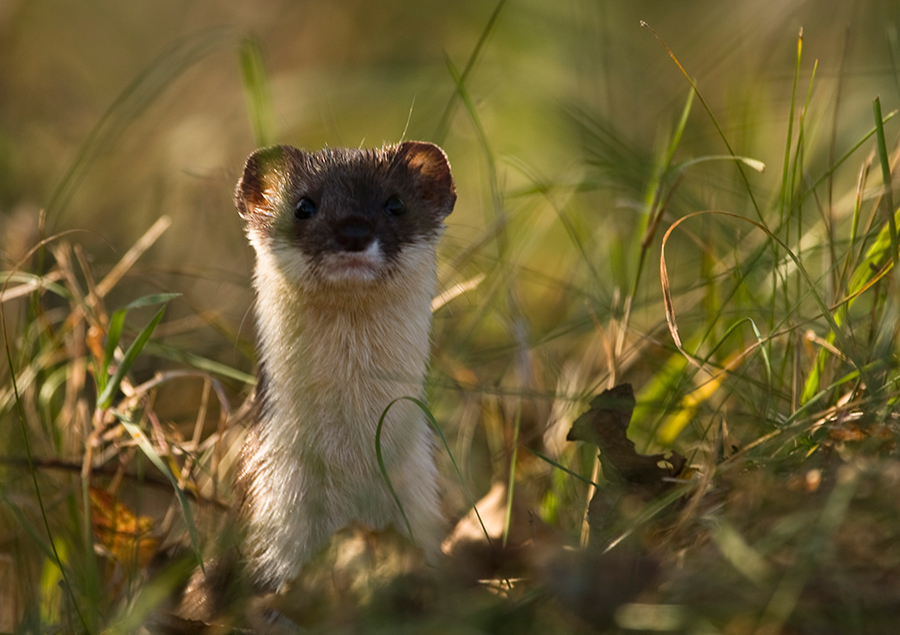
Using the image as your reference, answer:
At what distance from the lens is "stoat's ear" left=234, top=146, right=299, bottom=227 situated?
121 inches

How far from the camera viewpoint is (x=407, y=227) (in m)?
2.99

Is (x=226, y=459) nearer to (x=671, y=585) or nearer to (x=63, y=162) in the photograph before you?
(x=671, y=585)

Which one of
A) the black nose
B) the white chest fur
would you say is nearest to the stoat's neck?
the white chest fur

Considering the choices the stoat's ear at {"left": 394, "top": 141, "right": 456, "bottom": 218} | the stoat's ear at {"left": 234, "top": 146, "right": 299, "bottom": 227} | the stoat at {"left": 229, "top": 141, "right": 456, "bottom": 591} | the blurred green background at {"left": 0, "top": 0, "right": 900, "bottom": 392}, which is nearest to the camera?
the stoat at {"left": 229, "top": 141, "right": 456, "bottom": 591}

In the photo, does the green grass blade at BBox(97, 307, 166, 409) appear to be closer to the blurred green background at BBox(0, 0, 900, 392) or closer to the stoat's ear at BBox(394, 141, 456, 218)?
the stoat's ear at BBox(394, 141, 456, 218)

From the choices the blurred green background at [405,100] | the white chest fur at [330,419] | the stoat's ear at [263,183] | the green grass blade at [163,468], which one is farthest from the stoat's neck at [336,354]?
the blurred green background at [405,100]

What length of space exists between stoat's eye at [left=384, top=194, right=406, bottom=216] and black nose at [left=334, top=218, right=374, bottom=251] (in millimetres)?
240

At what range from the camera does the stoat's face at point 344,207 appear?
2.73 metres

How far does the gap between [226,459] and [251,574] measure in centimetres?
128

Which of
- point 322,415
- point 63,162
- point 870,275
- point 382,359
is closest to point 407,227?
point 382,359

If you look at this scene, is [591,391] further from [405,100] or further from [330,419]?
[405,100]

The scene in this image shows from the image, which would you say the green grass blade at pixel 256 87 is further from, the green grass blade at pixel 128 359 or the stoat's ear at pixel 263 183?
the green grass blade at pixel 128 359

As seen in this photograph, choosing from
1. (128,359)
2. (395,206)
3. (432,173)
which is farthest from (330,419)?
(432,173)

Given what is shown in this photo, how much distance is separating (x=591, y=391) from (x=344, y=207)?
3.94ft
